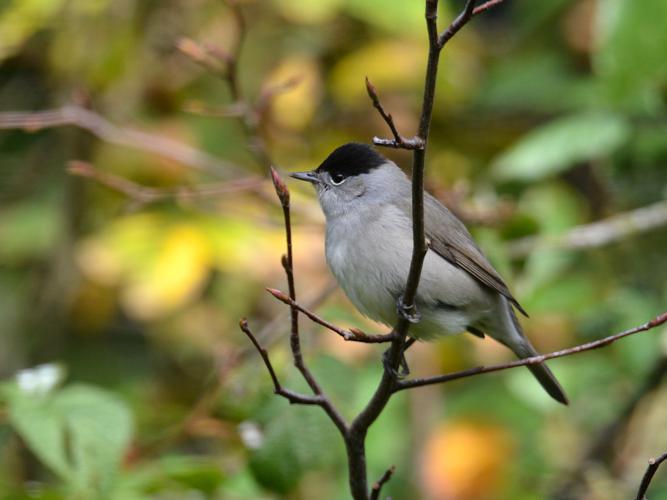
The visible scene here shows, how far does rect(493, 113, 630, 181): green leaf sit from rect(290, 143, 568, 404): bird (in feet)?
1.96

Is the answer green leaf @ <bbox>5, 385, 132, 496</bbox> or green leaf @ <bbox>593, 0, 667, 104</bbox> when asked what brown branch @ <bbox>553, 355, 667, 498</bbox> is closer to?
green leaf @ <bbox>593, 0, 667, 104</bbox>

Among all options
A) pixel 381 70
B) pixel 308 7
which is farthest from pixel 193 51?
pixel 381 70

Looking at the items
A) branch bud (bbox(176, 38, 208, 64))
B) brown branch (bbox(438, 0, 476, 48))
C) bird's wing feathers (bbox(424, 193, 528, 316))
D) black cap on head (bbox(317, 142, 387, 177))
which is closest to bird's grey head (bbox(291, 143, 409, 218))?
black cap on head (bbox(317, 142, 387, 177))

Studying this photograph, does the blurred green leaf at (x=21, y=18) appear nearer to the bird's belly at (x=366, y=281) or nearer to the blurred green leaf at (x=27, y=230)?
the blurred green leaf at (x=27, y=230)

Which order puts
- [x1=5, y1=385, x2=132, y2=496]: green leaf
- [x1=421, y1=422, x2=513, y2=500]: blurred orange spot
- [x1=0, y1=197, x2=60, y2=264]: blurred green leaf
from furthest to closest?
[x1=0, y1=197, x2=60, y2=264]: blurred green leaf < [x1=421, y1=422, x2=513, y2=500]: blurred orange spot < [x1=5, y1=385, x2=132, y2=496]: green leaf

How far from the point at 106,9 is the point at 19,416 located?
2.42m

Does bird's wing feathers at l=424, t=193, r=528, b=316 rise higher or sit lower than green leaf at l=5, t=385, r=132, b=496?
higher

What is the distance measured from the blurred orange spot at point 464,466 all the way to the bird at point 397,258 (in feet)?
3.10

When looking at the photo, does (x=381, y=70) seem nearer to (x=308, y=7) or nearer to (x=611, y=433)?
(x=308, y=7)

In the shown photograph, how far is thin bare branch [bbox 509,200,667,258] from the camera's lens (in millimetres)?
3848

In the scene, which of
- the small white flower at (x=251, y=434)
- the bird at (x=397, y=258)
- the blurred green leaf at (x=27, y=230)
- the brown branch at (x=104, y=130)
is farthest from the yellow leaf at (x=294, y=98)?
the small white flower at (x=251, y=434)

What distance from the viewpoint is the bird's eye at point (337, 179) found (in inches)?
136

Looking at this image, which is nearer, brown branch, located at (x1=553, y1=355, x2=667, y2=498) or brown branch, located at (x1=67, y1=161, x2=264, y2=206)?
brown branch, located at (x1=67, y1=161, x2=264, y2=206)

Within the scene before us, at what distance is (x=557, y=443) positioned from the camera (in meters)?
5.25
